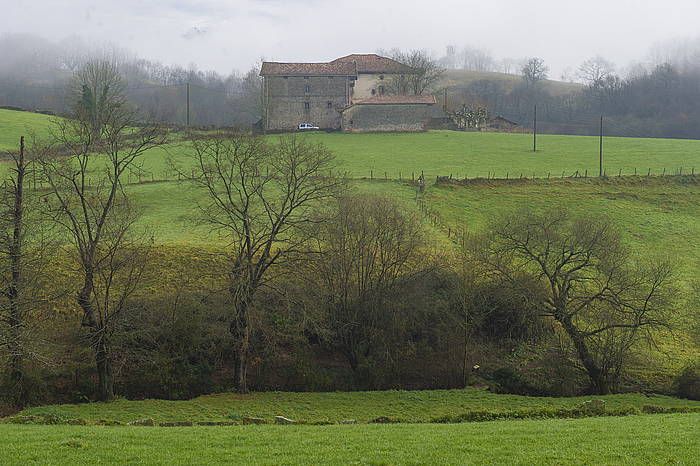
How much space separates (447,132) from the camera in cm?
7894

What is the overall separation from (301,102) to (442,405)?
65212 mm

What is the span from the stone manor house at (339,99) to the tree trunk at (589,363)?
52.6 meters

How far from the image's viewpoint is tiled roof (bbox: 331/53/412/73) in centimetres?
9168

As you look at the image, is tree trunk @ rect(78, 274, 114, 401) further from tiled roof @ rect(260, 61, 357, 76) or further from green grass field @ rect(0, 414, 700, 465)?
→ tiled roof @ rect(260, 61, 357, 76)

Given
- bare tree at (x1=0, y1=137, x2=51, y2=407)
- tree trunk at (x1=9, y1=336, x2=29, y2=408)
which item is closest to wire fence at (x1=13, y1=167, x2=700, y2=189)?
bare tree at (x1=0, y1=137, x2=51, y2=407)

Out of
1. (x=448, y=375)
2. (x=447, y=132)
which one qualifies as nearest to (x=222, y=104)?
(x=447, y=132)

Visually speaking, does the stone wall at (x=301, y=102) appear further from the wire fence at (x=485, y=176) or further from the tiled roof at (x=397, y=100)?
the wire fence at (x=485, y=176)

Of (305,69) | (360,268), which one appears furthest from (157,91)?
(360,268)

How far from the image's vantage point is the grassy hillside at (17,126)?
59.9 m

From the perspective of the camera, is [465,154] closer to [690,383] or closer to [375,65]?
[375,65]

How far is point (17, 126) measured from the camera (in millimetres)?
66750

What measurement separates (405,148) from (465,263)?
126 feet

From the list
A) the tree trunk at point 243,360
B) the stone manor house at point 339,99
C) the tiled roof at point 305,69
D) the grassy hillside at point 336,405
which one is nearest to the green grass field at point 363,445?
the grassy hillside at point 336,405

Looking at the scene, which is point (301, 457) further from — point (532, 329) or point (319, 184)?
point (532, 329)
